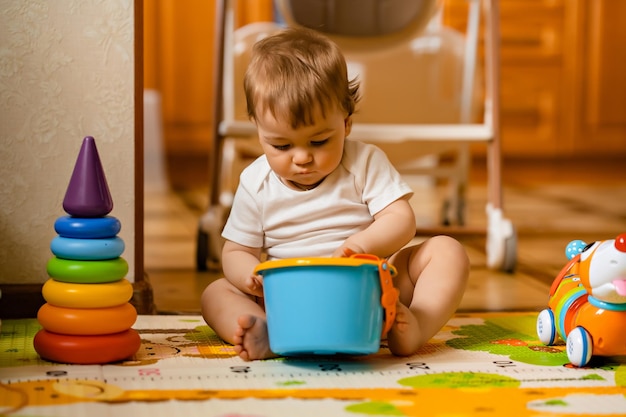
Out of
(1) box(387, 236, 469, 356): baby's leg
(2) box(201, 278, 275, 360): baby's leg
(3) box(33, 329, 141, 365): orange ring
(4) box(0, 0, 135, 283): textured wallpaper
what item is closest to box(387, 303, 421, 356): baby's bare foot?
(1) box(387, 236, 469, 356): baby's leg

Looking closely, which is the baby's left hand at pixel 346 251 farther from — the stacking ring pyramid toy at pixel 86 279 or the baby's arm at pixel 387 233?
the stacking ring pyramid toy at pixel 86 279

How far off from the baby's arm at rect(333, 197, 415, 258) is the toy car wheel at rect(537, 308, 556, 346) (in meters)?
0.18

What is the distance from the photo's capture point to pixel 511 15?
3.15 meters

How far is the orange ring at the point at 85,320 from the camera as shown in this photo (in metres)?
0.89

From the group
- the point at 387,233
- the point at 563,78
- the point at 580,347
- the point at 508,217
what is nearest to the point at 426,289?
the point at 387,233

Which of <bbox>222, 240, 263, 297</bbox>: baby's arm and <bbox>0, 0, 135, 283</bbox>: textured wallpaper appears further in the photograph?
<bbox>0, 0, 135, 283</bbox>: textured wallpaper

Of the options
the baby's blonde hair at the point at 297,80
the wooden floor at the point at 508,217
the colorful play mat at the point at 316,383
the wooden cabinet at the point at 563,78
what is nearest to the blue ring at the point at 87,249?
the colorful play mat at the point at 316,383

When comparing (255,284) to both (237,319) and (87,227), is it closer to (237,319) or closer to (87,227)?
(237,319)

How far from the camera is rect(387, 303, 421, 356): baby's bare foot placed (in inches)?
36.8

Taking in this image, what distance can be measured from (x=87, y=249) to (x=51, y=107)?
0.36 metres

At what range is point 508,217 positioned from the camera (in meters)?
2.42

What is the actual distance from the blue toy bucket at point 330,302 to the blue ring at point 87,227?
0.17 m

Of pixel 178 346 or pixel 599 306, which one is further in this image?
pixel 178 346

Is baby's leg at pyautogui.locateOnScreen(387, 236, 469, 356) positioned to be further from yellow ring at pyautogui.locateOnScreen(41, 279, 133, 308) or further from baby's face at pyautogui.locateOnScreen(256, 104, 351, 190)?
yellow ring at pyautogui.locateOnScreen(41, 279, 133, 308)
